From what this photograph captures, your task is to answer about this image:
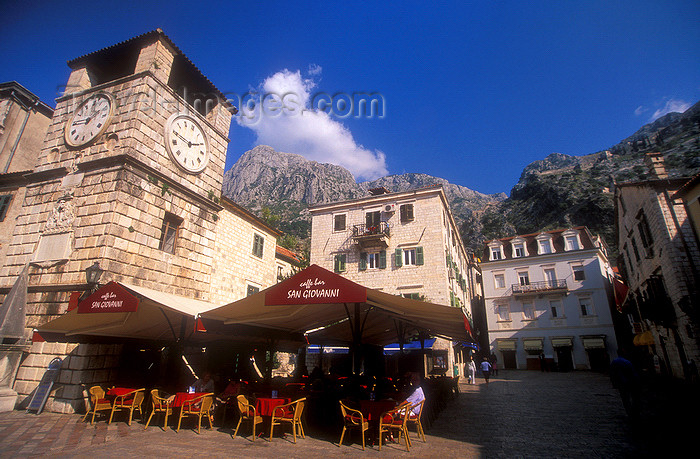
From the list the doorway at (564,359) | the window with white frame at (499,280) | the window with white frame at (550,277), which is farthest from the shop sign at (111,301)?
the window with white frame at (550,277)

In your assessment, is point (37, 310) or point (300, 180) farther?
point (300, 180)

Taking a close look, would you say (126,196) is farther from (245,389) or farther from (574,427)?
(574,427)

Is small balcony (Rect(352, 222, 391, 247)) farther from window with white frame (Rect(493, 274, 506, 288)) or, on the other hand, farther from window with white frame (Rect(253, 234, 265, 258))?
window with white frame (Rect(493, 274, 506, 288))

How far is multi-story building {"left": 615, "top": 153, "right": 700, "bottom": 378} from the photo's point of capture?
1312 cm

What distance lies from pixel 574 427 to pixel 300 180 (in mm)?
99196

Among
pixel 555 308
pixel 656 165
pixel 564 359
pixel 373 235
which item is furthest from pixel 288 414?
pixel 555 308

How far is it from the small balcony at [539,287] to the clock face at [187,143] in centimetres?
3027

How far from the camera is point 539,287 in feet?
102

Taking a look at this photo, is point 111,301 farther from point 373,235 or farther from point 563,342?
point 563,342

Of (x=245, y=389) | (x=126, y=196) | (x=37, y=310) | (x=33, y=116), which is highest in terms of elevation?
(x=33, y=116)

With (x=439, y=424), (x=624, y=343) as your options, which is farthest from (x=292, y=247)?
(x=624, y=343)

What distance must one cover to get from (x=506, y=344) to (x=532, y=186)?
51.0 m

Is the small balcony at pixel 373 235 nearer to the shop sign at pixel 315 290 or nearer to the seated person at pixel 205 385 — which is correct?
the seated person at pixel 205 385

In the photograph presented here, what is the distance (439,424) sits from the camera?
25.8 feet
